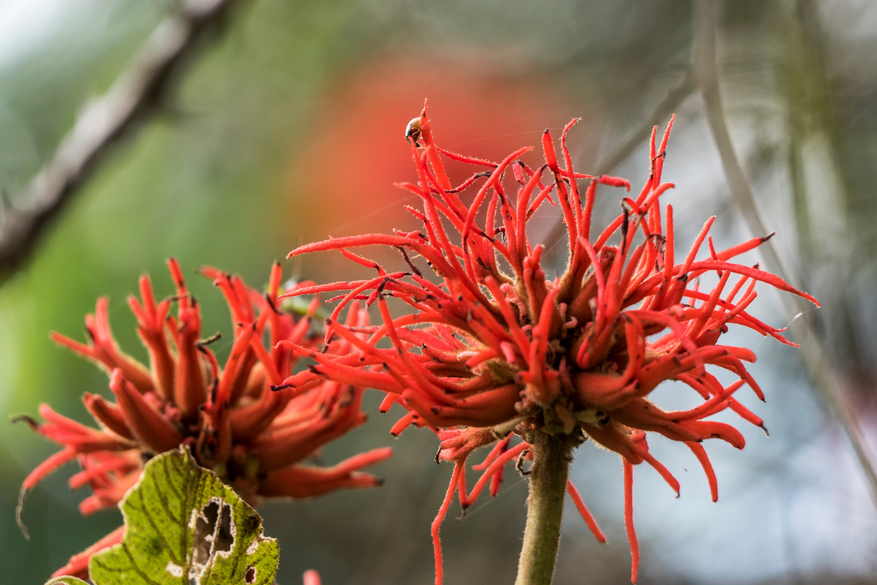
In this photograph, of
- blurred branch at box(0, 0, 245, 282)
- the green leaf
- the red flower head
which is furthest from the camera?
blurred branch at box(0, 0, 245, 282)

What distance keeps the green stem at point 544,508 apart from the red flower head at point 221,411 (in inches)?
24.6

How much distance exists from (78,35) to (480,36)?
450 centimetres

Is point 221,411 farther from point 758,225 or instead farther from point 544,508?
point 758,225

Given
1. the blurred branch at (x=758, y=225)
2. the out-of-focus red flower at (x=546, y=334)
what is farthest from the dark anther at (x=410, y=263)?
the blurred branch at (x=758, y=225)

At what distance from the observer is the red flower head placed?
176 cm

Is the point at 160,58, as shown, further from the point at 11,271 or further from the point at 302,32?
the point at 302,32

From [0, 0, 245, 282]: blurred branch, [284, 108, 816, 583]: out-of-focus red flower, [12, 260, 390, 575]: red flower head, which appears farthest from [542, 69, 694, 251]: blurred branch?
[0, 0, 245, 282]: blurred branch

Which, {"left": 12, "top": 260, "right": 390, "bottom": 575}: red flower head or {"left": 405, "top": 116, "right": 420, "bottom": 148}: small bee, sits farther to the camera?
{"left": 12, "top": 260, "right": 390, "bottom": 575}: red flower head

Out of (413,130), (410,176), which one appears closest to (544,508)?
(413,130)

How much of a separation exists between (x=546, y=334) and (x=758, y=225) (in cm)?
101

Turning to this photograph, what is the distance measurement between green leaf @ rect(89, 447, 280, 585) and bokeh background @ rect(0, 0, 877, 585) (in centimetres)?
102

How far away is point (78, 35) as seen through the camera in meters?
8.88

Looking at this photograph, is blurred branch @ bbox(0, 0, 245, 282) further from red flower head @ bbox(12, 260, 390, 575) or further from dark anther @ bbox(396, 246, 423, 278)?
dark anther @ bbox(396, 246, 423, 278)

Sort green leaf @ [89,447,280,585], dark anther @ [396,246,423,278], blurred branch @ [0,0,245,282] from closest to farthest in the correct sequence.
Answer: green leaf @ [89,447,280,585]
dark anther @ [396,246,423,278]
blurred branch @ [0,0,245,282]
